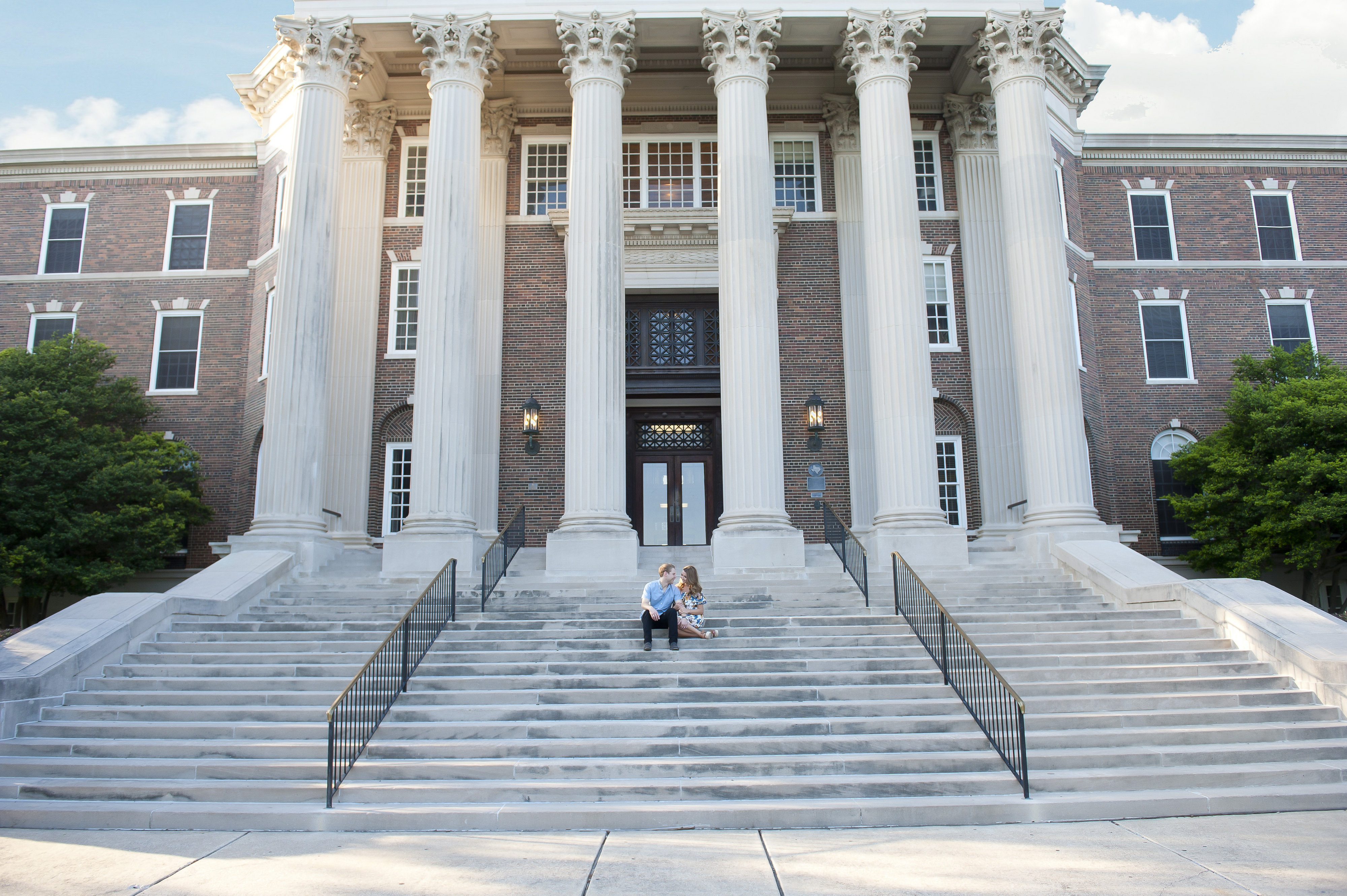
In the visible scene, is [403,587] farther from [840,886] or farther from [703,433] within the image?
[840,886]

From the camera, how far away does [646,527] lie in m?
22.2

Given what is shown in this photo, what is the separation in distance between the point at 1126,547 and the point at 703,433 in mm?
9980

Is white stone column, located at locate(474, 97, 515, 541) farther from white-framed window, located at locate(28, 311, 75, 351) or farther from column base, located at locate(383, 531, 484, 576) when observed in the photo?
white-framed window, located at locate(28, 311, 75, 351)

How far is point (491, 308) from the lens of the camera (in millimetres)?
22203

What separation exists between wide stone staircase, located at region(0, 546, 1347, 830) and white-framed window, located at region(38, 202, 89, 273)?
17.2 metres

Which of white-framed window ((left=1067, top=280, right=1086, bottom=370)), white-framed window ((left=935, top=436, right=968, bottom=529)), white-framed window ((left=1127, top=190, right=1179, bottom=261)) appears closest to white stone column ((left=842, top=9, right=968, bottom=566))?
white-framed window ((left=935, top=436, right=968, bottom=529))

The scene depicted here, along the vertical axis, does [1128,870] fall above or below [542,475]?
below

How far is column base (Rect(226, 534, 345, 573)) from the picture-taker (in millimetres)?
16750

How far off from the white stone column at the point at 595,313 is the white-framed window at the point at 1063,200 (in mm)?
12152

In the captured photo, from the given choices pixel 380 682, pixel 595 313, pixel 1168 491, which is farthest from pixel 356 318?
pixel 1168 491

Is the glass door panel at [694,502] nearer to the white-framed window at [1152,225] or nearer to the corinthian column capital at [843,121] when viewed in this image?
the corinthian column capital at [843,121]

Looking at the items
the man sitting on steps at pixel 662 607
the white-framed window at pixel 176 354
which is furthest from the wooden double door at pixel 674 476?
the white-framed window at pixel 176 354

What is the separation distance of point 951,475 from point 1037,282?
18.2 feet

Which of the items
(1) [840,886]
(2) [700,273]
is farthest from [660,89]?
(1) [840,886]
